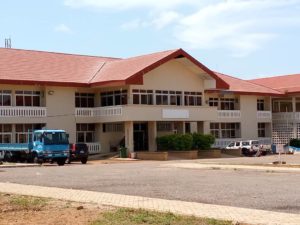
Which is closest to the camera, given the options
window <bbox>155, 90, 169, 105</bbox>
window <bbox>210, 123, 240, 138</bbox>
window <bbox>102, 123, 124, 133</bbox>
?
window <bbox>155, 90, 169, 105</bbox>

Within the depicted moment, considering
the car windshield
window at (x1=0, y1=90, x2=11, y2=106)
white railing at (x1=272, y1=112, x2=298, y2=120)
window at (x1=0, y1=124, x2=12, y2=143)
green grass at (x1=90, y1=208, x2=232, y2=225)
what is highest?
window at (x1=0, y1=90, x2=11, y2=106)

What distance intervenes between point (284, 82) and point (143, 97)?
70.5 ft

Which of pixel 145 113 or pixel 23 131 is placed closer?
pixel 23 131

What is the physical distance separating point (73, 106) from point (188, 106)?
9.20 metres

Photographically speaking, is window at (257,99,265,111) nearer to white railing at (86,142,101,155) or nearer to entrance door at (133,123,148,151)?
entrance door at (133,123,148,151)

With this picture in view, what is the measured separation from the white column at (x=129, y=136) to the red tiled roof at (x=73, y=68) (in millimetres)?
3594

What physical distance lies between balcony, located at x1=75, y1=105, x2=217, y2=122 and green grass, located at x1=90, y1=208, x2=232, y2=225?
3153 centimetres

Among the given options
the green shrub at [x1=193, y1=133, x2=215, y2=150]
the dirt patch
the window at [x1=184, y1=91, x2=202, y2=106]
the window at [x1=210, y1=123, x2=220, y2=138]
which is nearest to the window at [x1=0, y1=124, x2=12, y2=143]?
the green shrub at [x1=193, y1=133, x2=215, y2=150]

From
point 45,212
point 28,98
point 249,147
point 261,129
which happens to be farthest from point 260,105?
point 45,212

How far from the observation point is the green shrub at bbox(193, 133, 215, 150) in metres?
46.2

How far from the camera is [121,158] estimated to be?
42.8 m

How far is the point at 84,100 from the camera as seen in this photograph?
46.3m

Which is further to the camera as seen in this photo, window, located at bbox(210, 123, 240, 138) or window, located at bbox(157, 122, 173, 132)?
window, located at bbox(210, 123, 240, 138)

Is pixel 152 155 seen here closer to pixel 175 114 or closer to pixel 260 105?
pixel 175 114
